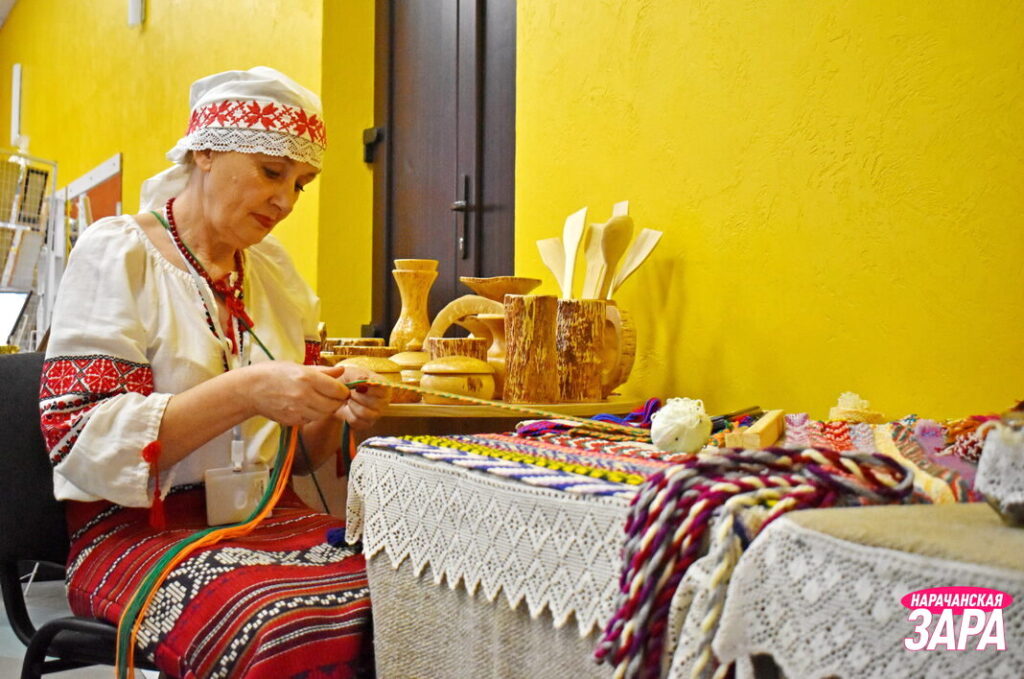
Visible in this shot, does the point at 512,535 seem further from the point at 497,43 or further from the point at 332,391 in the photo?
the point at 497,43

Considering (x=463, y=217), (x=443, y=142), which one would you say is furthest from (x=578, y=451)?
(x=443, y=142)

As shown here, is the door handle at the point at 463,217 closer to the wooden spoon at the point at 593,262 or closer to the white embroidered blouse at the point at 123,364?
the wooden spoon at the point at 593,262

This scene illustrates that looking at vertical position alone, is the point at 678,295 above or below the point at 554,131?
below

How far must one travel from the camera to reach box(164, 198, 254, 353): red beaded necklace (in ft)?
5.09

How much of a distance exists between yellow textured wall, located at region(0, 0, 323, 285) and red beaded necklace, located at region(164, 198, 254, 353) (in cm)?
230

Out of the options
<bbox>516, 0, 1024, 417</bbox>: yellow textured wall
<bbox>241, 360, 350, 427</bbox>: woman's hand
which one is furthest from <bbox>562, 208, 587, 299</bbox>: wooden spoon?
<bbox>241, 360, 350, 427</bbox>: woman's hand

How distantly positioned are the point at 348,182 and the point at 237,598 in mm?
3000

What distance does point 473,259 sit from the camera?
3412 mm

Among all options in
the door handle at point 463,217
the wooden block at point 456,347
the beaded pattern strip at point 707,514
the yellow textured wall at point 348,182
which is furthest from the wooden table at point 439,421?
the yellow textured wall at point 348,182

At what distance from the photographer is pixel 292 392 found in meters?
1.31

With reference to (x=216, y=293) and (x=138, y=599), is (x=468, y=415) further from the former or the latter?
(x=138, y=599)

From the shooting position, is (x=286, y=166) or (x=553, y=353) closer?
(x=286, y=166)

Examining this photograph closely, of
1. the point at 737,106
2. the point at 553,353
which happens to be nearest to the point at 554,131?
the point at 737,106

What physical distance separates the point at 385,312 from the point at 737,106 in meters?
2.27
